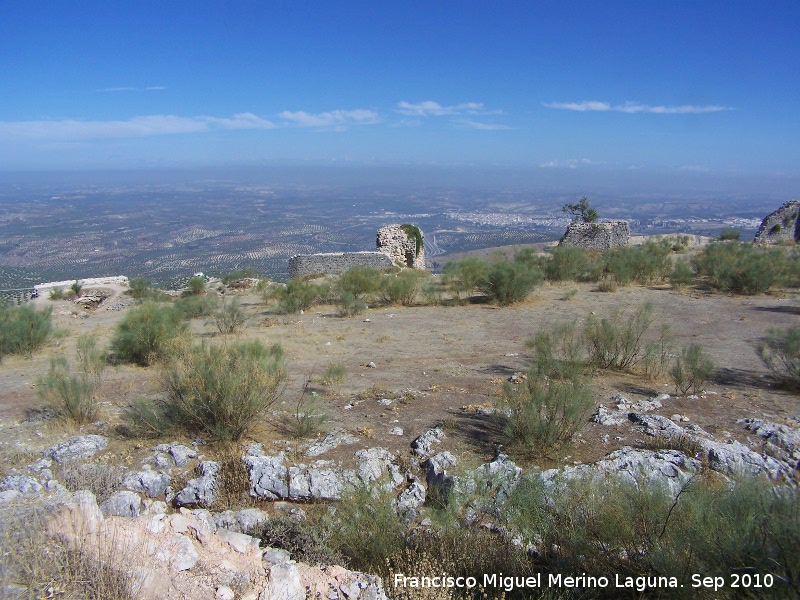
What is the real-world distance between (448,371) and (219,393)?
3.86m

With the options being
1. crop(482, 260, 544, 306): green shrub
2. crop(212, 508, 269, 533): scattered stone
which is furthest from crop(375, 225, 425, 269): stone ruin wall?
crop(212, 508, 269, 533): scattered stone

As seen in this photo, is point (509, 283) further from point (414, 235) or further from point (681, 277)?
point (414, 235)

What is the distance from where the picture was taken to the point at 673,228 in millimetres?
46844

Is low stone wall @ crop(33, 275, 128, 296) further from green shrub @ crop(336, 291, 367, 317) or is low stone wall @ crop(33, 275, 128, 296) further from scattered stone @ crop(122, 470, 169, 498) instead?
scattered stone @ crop(122, 470, 169, 498)

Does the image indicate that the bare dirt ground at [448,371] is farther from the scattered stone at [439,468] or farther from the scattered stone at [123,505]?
the scattered stone at [123,505]

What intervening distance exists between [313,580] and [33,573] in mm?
1520

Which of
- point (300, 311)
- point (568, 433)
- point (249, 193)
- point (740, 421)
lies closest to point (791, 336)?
point (740, 421)

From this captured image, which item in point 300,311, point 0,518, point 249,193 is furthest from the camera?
point 249,193

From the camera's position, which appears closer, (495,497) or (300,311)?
(495,497)

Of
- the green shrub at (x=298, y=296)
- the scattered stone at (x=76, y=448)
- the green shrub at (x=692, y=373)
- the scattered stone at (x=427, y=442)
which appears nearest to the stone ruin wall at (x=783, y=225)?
the green shrub at (x=298, y=296)

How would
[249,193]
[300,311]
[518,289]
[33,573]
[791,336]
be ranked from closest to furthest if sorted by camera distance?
[33,573] < [791,336] < [518,289] < [300,311] < [249,193]

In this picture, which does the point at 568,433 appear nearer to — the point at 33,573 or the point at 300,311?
the point at 33,573

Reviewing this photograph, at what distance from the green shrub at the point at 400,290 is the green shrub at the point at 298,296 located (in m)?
1.90

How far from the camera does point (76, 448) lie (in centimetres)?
534
